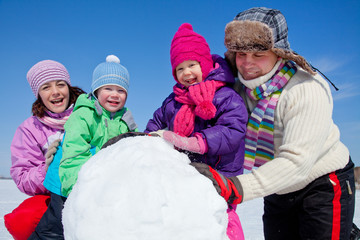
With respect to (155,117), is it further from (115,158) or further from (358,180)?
(358,180)

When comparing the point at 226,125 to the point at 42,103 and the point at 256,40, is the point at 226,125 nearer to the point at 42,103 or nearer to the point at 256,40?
the point at 256,40

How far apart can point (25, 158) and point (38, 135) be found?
0.76ft

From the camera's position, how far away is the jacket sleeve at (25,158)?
8.32ft

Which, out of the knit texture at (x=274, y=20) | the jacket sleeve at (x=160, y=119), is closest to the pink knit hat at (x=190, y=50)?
the jacket sleeve at (x=160, y=119)

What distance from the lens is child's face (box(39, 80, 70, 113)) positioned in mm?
2650

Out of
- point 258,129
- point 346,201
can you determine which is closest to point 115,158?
point 258,129

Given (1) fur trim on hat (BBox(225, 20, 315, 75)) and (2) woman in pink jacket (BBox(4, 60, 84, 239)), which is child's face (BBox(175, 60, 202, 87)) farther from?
(2) woman in pink jacket (BBox(4, 60, 84, 239))

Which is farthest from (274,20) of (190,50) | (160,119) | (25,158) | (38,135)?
(25,158)

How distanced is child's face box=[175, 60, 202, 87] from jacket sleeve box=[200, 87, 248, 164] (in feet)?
Result: 0.77

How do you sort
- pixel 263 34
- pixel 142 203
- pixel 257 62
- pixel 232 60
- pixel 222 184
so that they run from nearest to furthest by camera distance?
pixel 142 203 → pixel 222 184 → pixel 263 34 → pixel 257 62 → pixel 232 60

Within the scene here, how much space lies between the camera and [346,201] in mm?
1961

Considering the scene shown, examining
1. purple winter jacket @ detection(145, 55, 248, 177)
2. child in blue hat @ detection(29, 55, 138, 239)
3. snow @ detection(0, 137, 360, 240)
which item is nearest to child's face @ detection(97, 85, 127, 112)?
child in blue hat @ detection(29, 55, 138, 239)

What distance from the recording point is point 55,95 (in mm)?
2664

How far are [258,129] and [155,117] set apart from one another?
0.79 meters
